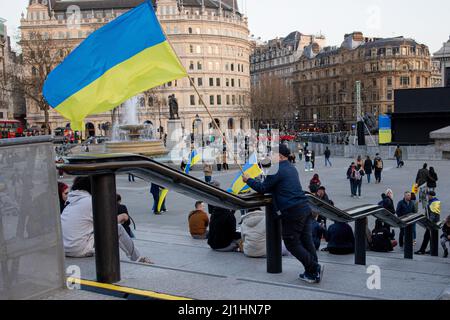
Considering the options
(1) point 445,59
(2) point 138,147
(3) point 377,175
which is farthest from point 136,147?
(1) point 445,59

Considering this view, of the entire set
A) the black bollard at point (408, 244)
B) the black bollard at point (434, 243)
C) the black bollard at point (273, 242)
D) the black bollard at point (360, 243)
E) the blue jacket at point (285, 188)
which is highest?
the blue jacket at point (285, 188)

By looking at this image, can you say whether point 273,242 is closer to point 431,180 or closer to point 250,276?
point 250,276

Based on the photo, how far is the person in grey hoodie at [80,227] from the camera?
5699mm

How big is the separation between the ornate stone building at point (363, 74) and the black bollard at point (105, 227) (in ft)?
284

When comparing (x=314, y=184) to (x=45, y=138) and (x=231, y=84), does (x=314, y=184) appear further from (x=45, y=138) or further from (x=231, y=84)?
(x=231, y=84)

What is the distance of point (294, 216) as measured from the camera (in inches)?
212

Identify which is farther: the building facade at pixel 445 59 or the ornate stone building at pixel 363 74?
the ornate stone building at pixel 363 74

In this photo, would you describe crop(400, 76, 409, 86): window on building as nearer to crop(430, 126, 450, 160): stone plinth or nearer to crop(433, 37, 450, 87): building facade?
crop(433, 37, 450, 87): building facade

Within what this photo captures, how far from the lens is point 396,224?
32.0 feet

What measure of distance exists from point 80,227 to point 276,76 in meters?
106

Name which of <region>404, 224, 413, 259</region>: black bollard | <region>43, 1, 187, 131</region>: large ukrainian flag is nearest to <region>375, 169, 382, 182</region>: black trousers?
<region>404, 224, 413, 259</region>: black bollard

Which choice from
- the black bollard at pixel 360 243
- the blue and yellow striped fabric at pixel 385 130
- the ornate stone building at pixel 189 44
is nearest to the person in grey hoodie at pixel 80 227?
the black bollard at pixel 360 243

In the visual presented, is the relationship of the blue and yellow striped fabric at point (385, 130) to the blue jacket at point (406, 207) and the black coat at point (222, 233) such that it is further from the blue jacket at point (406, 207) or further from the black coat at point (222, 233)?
the black coat at point (222, 233)
